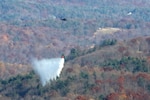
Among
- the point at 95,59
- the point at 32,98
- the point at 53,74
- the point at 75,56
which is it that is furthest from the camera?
the point at 75,56

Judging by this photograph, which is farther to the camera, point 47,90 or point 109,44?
point 109,44

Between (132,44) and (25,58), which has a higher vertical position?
(132,44)

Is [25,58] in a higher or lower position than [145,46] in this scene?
lower

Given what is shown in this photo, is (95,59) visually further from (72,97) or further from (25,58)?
(25,58)

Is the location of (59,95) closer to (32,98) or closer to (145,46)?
(32,98)

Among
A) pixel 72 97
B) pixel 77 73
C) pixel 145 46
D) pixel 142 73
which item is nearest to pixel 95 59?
pixel 145 46

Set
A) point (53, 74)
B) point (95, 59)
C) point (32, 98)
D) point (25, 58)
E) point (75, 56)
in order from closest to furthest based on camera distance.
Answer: point (32, 98) < point (53, 74) < point (95, 59) < point (75, 56) < point (25, 58)

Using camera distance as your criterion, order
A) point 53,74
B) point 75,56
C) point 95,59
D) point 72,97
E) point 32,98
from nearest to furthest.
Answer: point 72,97, point 32,98, point 53,74, point 95,59, point 75,56

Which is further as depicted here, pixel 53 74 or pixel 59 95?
pixel 53 74

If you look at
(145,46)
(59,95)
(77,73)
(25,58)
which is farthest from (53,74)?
(25,58)
